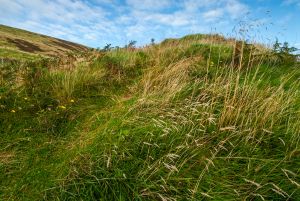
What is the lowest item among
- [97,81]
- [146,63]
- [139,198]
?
[139,198]

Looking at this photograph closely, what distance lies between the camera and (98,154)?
11.4ft

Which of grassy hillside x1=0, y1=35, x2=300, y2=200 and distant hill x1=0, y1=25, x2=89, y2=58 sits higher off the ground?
distant hill x1=0, y1=25, x2=89, y2=58

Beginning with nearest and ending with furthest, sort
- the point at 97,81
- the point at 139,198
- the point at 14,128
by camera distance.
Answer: the point at 139,198
the point at 14,128
the point at 97,81

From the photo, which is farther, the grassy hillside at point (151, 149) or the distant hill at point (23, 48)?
the distant hill at point (23, 48)

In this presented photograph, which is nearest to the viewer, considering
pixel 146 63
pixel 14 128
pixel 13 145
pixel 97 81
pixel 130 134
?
pixel 130 134

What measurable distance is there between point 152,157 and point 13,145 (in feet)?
7.07

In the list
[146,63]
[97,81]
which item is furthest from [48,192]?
[146,63]

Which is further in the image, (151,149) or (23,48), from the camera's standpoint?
(23,48)

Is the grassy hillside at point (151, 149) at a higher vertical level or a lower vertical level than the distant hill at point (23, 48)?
lower

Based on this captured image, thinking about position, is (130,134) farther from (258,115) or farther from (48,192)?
Answer: (258,115)

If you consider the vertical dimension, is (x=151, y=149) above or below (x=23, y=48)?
below

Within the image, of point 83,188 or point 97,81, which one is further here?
point 97,81

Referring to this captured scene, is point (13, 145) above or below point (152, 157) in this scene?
below

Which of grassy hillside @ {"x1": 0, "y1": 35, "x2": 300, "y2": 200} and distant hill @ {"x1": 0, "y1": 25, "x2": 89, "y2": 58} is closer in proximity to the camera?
grassy hillside @ {"x1": 0, "y1": 35, "x2": 300, "y2": 200}
